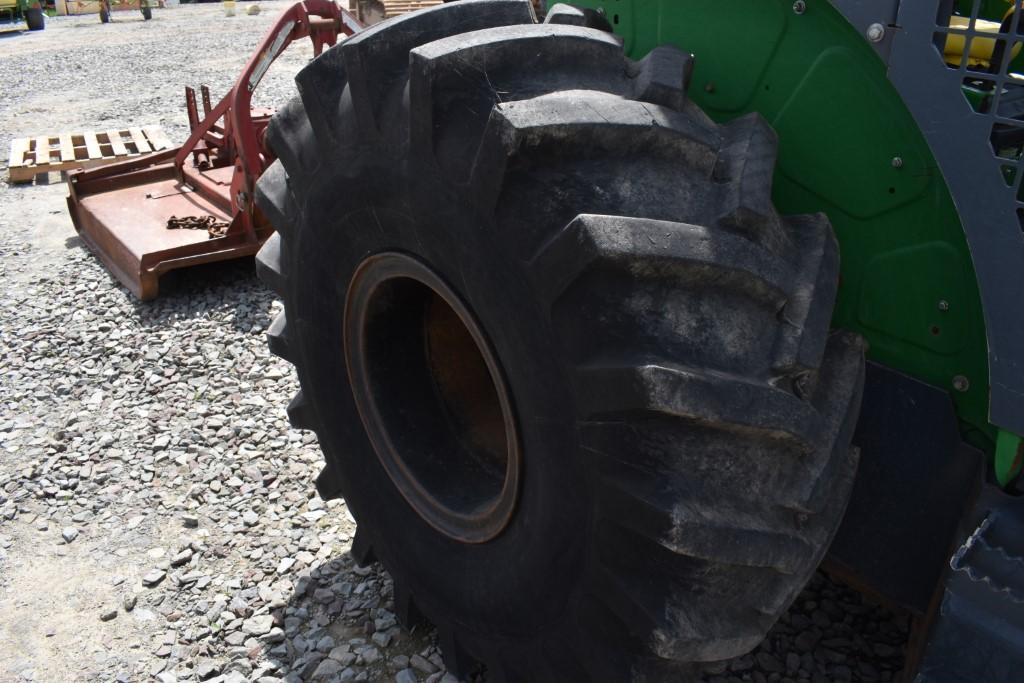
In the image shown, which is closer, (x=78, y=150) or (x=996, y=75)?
(x=996, y=75)

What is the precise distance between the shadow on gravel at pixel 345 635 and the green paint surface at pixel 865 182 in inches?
53.6

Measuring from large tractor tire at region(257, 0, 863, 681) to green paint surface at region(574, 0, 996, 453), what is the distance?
0.11 meters

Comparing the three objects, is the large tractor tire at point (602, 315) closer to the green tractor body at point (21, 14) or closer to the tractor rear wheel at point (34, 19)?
the green tractor body at point (21, 14)

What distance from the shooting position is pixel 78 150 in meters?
7.16

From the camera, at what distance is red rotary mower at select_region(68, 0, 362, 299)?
15.0ft

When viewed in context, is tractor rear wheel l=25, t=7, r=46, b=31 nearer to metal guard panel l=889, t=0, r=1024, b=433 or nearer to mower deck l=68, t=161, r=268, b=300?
mower deck l=68, t=161, r=268, b=300

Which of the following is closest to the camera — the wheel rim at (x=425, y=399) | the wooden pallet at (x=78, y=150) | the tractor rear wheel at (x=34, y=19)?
→ the wheel rim at (x=425, y=399)

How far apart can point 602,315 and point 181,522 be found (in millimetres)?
2042

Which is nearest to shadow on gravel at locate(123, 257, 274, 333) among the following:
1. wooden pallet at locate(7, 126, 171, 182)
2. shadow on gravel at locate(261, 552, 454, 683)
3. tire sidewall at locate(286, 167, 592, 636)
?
shadow on gravel at locate(261, 552, 454, 683)

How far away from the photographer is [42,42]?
643 inches

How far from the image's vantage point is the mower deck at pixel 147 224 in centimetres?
450

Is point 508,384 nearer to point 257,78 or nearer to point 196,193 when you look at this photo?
point 257,78

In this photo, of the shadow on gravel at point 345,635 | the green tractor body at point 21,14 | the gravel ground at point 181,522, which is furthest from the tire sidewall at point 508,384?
the green tractor body at point 21,14

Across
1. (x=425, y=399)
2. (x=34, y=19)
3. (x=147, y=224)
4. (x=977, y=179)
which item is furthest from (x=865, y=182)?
(x=34, y=19)
